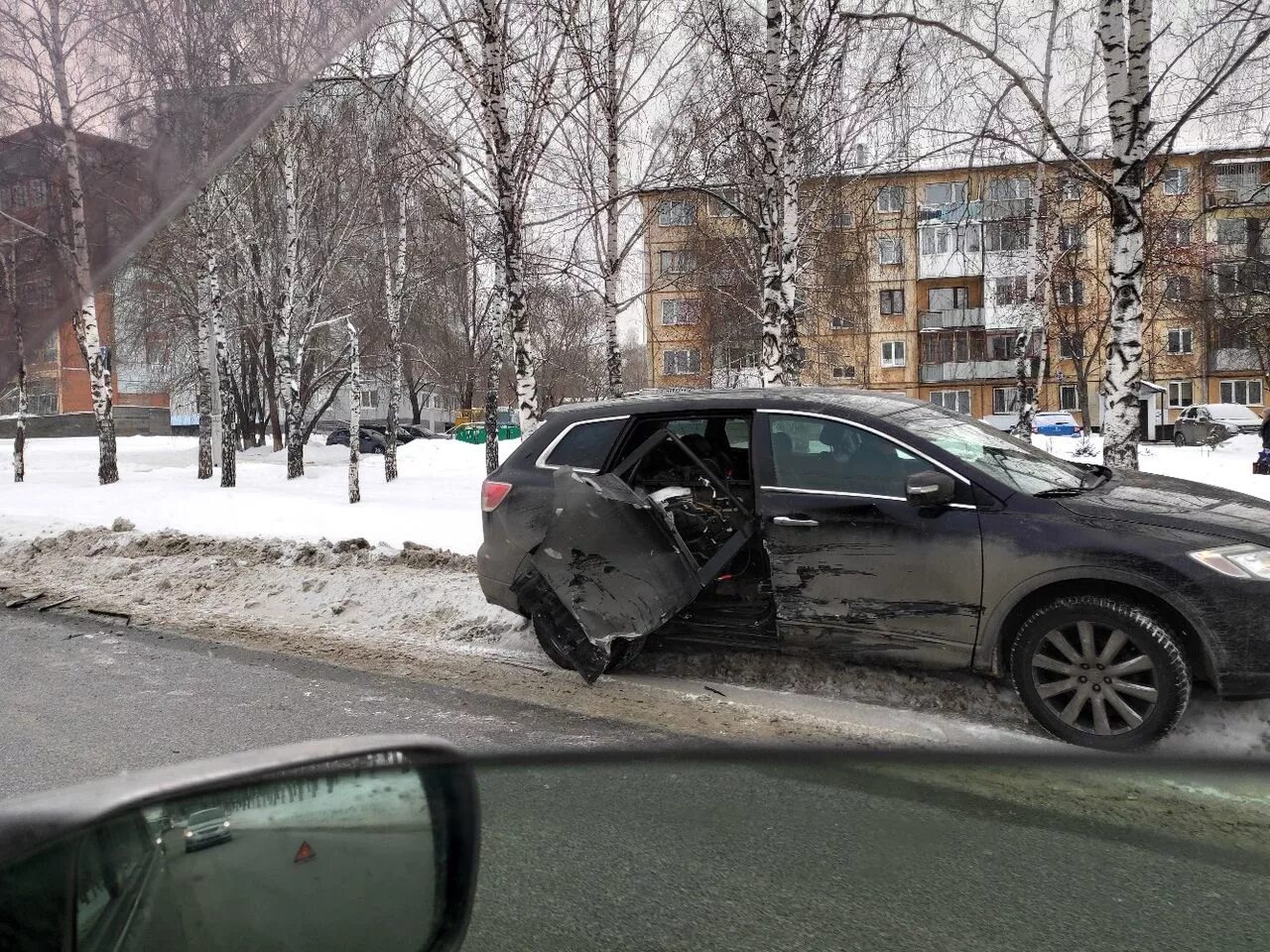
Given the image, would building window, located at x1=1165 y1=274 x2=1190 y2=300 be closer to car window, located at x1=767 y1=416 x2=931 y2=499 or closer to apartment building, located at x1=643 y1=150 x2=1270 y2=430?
apartment building, located at x1=643 y1=150 x2=1270 y2=430

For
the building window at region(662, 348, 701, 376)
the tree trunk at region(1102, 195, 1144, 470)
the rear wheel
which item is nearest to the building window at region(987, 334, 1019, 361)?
the building window at region(662, 348, 701, 376)

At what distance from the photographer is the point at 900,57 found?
35.5 feet

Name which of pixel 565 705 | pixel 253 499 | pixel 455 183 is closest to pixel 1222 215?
pixel 455 183

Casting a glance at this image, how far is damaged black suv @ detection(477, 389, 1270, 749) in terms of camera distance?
389cm

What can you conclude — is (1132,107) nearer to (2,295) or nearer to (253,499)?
(2,295)

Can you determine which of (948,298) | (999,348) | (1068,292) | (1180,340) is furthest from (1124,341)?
(1180,340)

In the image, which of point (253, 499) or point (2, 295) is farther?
point (253, 499)

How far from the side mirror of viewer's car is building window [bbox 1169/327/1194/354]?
5168 centimetres

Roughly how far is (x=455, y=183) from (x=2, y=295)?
1144cm

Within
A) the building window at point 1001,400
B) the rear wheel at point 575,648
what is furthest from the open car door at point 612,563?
the building window at point 1001,400

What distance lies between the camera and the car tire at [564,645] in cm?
521

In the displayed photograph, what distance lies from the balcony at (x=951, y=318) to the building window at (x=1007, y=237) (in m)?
27.2

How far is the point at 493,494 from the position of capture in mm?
5703

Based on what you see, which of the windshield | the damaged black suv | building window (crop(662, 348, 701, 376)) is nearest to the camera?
the damaged black suv
